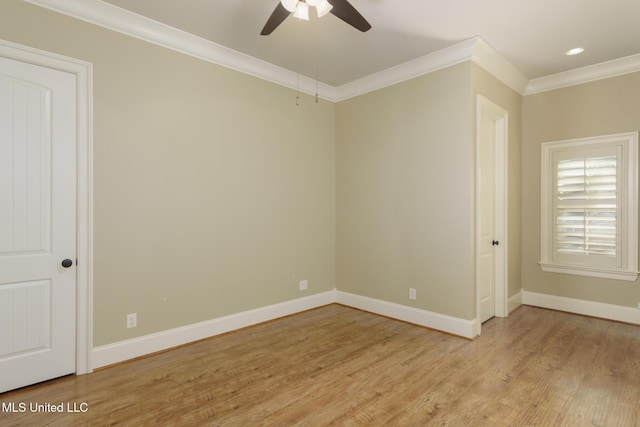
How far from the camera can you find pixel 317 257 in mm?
4508

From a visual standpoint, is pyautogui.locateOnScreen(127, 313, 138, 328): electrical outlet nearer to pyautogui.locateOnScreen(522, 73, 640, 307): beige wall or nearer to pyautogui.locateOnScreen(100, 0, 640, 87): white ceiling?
pyautogui.locateOnScreen(100, 0, 640, 87): white ceiling

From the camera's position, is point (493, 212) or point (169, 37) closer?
point (169, 37)

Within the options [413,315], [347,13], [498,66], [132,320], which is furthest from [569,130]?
[132,320]

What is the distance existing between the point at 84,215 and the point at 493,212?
420 cm

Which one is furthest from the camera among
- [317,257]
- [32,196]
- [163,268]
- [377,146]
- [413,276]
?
[317,257]

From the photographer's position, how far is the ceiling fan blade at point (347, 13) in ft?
6.84

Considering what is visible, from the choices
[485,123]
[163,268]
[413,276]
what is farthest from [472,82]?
[163,268]

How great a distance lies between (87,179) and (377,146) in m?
3.07

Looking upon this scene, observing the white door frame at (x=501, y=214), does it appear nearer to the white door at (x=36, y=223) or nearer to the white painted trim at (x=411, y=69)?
the white painted trim at (x=411, y=69)

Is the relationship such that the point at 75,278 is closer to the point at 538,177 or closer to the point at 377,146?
the point at 377,146

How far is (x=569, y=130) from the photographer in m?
→ 4.14

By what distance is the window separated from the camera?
12.2 feet

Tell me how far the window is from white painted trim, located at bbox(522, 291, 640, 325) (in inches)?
14.0

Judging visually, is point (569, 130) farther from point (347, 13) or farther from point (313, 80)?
point (347, 13)
